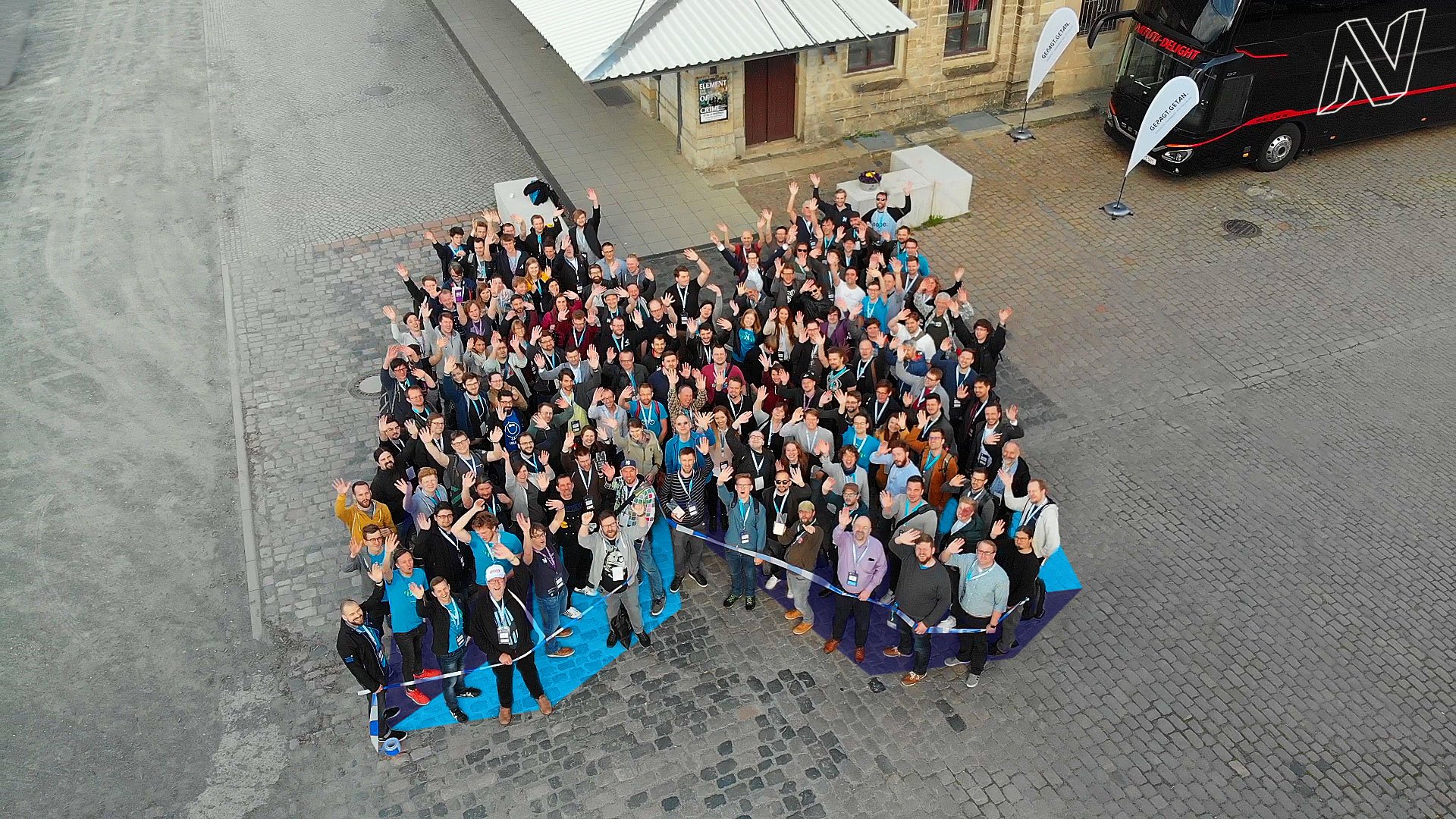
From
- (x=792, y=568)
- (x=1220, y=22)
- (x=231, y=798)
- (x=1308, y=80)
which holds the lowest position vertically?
(x=231, y=798)

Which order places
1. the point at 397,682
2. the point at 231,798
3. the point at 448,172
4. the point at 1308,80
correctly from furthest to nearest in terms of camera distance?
1. the point at 448,172
2. the point at 1308,80
3. the point at 397,682
4. the point at 231,798

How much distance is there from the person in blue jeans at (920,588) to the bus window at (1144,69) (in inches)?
454

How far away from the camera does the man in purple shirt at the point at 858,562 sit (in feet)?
28.2

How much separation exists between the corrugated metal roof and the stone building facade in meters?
0.84

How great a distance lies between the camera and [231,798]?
8.38 m

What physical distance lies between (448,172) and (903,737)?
43.8ft

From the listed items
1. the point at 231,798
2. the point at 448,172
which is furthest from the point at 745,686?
the point at 448,172

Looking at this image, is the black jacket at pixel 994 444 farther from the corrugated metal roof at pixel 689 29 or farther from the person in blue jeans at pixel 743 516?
the corrugated metal roof at pixel 689 29

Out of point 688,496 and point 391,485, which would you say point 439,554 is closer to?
point 391,485

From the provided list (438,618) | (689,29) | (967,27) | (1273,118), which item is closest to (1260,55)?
(1273,118)

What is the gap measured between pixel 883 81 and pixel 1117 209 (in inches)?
190

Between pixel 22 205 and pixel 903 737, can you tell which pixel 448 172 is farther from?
pixel 903 737

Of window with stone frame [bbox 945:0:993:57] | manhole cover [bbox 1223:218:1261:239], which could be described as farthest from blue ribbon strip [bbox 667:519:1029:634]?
→ window with stone frame [bbox 945:0:993:57]

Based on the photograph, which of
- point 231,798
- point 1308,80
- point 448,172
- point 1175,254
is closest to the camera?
point 231,798
